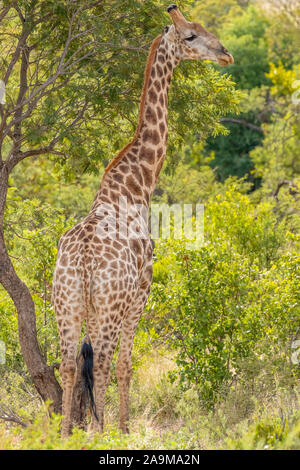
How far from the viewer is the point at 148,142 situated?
6.88 meters

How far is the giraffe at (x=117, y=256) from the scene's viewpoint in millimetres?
5590

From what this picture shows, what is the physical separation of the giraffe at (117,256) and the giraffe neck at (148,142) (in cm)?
1

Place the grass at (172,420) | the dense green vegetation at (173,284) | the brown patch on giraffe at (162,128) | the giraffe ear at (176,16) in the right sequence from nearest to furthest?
the grass at (172,420) < the giraffe ear at (176,16) < the brown patch on giraffe at (162,128) < the dense green vegetation at (173,284)

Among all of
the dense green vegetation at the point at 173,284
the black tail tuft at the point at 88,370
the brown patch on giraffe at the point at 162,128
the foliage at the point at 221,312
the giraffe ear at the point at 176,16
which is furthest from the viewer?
the foliage at the point at 221,312

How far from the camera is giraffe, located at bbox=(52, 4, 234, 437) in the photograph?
220 inches

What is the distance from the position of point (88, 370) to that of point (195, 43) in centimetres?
374

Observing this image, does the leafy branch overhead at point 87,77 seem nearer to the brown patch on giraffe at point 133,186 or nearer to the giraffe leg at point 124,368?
the brown patch on giraffe at point 133,186

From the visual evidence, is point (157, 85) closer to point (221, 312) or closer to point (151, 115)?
point (151, 115)

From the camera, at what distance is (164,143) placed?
23.0 feet

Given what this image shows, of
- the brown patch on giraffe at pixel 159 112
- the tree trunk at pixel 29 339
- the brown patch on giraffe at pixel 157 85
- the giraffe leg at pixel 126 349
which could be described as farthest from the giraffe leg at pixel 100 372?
the brown patch on giraffe at pixel 157 85
